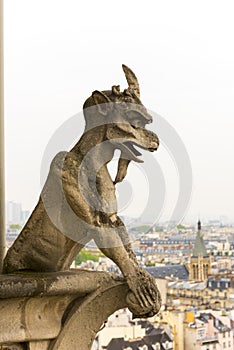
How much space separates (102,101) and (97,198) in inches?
7.0

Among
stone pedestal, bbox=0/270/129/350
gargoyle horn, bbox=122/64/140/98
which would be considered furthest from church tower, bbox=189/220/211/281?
gargoyle horn, bbox=122/64/140/98

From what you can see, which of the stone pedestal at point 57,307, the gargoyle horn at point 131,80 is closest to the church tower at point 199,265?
the stone pedestal at point 57,307

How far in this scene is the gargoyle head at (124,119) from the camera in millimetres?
1194

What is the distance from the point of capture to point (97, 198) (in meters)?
1.17

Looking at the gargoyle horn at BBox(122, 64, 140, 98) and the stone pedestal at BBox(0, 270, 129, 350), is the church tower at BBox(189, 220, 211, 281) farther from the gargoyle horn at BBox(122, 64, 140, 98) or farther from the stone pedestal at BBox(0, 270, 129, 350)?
the gargoyle horn at BBox(122, 64, 140, 98)

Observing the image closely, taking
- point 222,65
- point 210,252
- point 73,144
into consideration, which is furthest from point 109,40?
point 73,144

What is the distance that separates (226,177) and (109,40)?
543 mm

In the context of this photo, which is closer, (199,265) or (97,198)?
(97,198)

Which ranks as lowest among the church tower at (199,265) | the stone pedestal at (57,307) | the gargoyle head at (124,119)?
the stone pedestal at (57,307)

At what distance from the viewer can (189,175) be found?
1.25 metres

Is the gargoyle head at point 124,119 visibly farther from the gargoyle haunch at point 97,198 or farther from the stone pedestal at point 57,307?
the stone pedestal at point 57,307

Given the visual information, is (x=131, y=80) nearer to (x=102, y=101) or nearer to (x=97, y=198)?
(x=102, y=101)

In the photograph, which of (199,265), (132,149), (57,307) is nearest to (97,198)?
(132,149)

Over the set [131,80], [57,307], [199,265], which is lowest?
[57,307]
